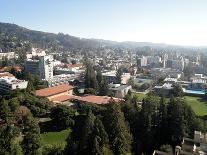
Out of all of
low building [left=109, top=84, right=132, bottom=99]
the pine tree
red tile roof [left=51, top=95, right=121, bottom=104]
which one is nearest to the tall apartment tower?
low building [left=109, top=84, right=132, bottom=99]

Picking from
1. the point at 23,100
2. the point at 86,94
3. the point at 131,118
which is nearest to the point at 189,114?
the point at 131,118

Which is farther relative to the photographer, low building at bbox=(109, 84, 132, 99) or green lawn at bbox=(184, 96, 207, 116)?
low building at bbox=(109, 84, 132, 99)

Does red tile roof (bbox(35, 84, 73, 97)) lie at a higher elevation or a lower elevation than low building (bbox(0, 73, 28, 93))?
lower

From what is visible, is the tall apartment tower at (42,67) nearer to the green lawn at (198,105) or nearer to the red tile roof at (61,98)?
the red tile roof at (61,98)

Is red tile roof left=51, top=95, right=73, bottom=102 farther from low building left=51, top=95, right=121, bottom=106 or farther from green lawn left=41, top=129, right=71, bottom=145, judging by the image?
green lawn left=41, top=129, right=71, bottom=145

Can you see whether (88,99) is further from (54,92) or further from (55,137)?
(55,137)

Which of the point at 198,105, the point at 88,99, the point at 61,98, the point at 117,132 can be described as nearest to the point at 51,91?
the point at 61,98

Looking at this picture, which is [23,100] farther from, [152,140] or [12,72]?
[12,72]
